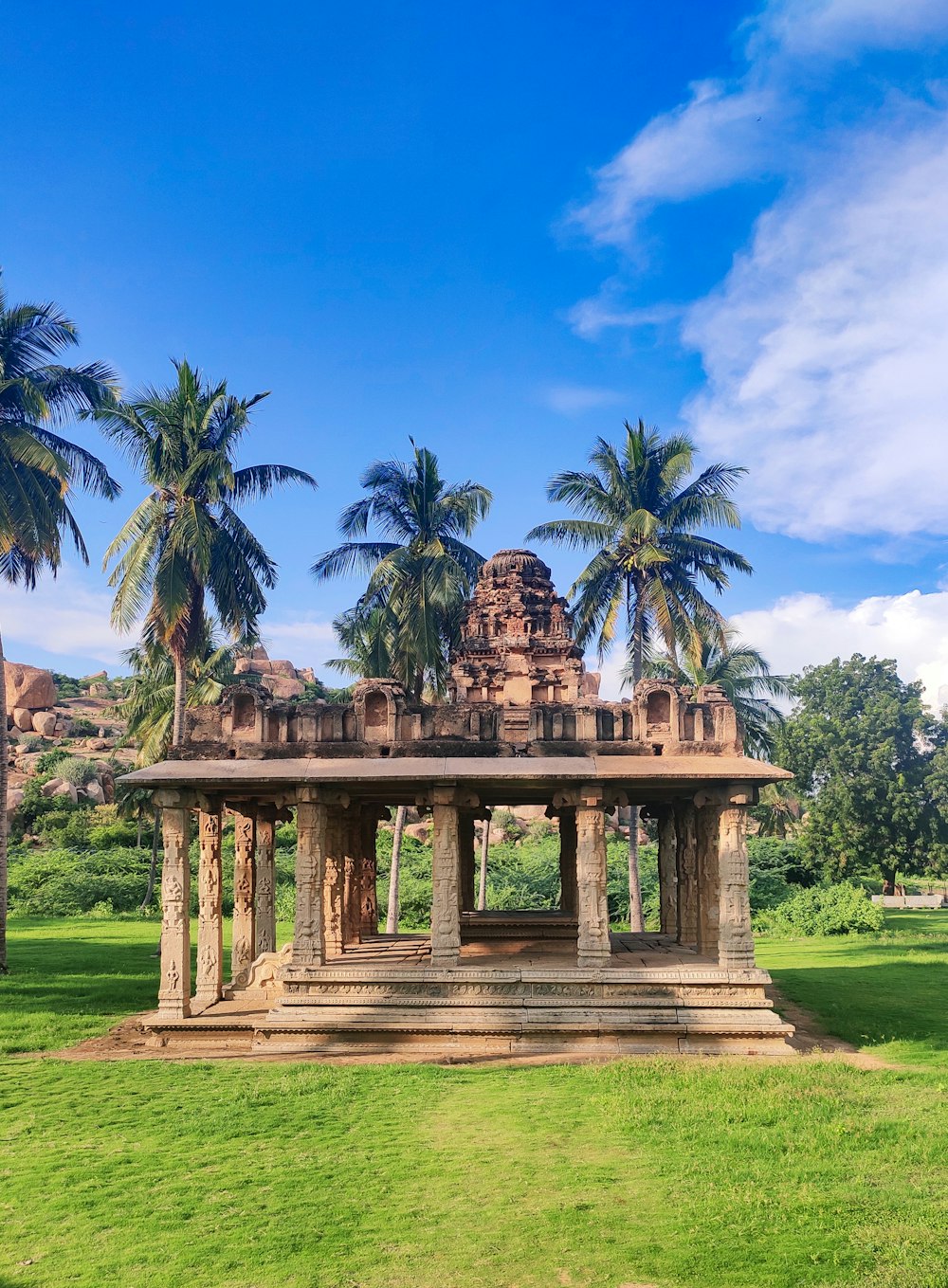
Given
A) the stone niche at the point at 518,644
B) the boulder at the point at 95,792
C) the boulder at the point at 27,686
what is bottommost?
the boulder at the point at 95,792

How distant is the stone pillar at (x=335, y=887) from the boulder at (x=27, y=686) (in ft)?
171

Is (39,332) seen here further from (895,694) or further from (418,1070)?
(895,694)

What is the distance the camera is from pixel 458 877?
45.1ft

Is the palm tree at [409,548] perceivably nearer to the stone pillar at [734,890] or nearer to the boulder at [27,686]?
the stone pillar at [734,890]

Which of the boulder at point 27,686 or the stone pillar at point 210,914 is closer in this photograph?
the stone pillar at point 210,914

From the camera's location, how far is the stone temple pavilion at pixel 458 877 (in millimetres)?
12875

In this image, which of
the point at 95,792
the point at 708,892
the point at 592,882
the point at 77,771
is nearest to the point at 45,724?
the point at 77,771

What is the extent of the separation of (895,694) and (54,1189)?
1356 inches

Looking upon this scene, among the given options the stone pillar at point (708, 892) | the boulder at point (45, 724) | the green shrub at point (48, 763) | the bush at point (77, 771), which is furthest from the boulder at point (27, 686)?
the stone pillar at point (708, 892)

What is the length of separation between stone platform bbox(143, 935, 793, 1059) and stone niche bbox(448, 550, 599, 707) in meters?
5.11

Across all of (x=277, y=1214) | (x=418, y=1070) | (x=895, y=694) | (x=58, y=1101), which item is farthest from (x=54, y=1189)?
(x=895, y=694)

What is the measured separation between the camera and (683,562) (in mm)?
24109

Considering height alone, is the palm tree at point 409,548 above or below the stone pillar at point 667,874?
above

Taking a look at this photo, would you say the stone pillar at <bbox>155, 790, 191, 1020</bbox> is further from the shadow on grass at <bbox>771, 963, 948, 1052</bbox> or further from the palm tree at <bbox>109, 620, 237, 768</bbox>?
the palm tree at <bbox>109, 620, 237, 768</bbox>
